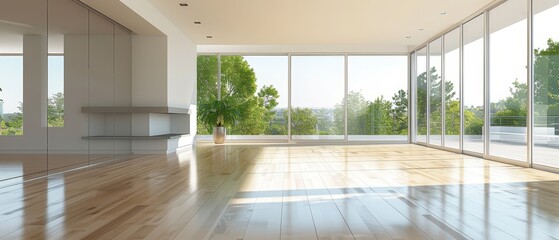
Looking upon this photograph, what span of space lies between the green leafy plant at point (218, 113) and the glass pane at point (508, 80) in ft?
20.5

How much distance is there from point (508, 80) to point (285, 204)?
16.1 ft

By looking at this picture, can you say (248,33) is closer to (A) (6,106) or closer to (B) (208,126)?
(B) (208,126)

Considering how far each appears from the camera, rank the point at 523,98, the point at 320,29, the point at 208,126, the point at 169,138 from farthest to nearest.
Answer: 1. the point at 208,126
2. the point at 320,29
3. the point at 169,138
4. the point at 523,98

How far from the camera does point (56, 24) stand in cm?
→ 570

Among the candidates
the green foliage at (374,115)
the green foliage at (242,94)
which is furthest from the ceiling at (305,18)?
the green foliage at (374,115)

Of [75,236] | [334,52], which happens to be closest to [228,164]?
[75,236]

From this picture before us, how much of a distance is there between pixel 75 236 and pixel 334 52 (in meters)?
10.5

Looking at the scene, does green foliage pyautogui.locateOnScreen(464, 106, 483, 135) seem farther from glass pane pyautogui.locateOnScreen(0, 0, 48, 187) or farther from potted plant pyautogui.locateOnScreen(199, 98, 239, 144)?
glass pane pyautogui.locateOnScreen(0, 0, 48, 187)

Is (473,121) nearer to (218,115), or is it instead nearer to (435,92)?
(435,92)

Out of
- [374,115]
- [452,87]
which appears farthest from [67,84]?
[374,115]

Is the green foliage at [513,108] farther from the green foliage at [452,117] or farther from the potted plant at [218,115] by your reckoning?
the potted plant at [218,115]

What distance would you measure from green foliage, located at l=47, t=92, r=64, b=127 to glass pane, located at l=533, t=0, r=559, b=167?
248 inches

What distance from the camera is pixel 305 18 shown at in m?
8.36

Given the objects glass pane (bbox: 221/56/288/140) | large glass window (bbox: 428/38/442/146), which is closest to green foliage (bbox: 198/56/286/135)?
glass pane (bbox: 221/56/288/140)
